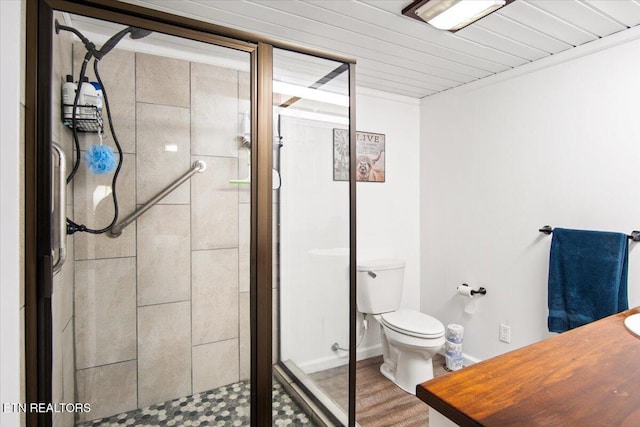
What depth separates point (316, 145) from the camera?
1.73 m

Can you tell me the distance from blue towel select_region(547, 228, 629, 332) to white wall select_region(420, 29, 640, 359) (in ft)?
0.29

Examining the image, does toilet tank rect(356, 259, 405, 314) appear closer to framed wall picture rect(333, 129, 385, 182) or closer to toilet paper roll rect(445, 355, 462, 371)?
toilet paper roll rect(445, 355, 462, 371)

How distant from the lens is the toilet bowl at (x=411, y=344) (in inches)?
82.1

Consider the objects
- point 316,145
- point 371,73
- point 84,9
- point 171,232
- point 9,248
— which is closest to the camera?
point 9,248

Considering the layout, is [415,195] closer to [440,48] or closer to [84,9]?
[440,48]

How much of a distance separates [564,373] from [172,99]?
1777 mm

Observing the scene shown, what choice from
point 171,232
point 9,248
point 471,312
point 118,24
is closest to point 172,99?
point 118,24

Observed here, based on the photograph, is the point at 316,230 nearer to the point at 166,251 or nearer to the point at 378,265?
the point at 166,251

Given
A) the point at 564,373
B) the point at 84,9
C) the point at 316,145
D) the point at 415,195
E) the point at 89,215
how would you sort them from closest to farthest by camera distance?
A: 1. the point at 564,373
2. the point at 84,9
3. the point at 89,215
4. the point at 316,145
5. the point at 415,195

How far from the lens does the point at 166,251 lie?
1.55 metres

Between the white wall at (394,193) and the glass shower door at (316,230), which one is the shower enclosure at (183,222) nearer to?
the glass shower door at (316,230)

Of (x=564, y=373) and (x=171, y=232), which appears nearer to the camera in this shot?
(x=564, y=373)

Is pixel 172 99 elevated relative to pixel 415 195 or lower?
elevated

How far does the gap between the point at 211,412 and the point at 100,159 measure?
1.26 meters
